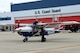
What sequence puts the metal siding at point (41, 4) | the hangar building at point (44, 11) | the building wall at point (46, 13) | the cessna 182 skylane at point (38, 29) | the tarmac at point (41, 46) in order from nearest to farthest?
the tarmac at point (41, 46) → the cessna 182 skylane at point (38, 29) → the hangar building at point (44, 11) → the building wall at point (46, 13) → the metal siding at point (41, 4)

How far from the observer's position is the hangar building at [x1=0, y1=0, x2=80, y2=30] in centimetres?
6831

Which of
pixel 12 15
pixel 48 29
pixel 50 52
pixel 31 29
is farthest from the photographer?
pixel 12 15

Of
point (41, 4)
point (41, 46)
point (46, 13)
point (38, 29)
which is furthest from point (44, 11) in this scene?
point (41, 46)

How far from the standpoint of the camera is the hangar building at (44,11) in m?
68.3

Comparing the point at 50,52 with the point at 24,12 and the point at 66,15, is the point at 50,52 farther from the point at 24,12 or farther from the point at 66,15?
the point at 24,12

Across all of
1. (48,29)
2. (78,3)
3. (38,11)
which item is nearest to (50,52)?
(48,29)

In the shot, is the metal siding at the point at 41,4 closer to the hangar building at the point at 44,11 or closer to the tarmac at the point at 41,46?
the hangar building at the point at 44,11

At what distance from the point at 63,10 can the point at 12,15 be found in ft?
75.4

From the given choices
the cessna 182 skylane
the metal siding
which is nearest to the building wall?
the metal siding

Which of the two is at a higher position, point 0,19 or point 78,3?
point 78,3

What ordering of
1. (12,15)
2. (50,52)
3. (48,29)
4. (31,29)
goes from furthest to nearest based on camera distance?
(12,15) → (48,29) → (31,29) → (50,52)


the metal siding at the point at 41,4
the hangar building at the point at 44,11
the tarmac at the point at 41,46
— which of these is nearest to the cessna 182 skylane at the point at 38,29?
the tarmac at the point at 41,46

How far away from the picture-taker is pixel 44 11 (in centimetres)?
7731

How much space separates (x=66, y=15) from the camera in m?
69.5
